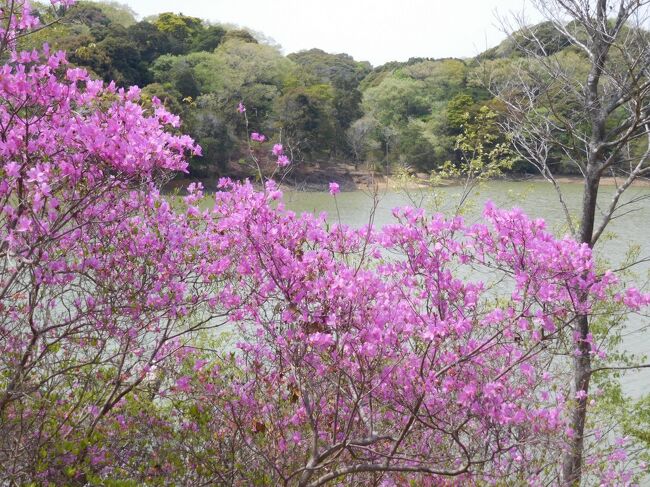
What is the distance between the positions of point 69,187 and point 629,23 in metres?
4.84

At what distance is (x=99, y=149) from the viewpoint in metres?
2.91

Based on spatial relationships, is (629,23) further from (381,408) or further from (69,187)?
(69,187)

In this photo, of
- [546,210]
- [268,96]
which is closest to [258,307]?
[546,210]

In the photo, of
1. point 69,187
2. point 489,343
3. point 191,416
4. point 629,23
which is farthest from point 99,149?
point 629,23

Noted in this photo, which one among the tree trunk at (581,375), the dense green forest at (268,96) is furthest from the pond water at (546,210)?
the dense green forest at (268,96)

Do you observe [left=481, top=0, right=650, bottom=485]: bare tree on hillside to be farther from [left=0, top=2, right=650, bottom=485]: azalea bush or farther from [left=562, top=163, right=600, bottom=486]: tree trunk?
[left=0, top=2, right=650, bottom=485]: azalea bush

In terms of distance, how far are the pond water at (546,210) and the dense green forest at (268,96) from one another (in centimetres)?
297

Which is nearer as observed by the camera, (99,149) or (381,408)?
(99,149)

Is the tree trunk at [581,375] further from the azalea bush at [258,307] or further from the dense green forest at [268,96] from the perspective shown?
the dense green forest at [268,96]

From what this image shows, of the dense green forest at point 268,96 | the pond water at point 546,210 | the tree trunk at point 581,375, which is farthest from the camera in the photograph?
the dense green forest at point 268,96

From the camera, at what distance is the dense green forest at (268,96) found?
98.4 feet

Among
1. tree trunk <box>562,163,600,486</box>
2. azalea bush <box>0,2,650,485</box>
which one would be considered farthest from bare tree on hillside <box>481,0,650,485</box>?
azalea bush <box>0,2,650,485</box>

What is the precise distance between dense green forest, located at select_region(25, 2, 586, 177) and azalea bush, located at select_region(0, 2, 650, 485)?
2098 centimetres

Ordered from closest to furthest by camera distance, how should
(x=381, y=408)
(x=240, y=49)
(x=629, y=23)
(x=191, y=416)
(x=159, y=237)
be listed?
1. (x=381, y=408)
2. (x=159, y=237)
3. (x=191, y=416)
4. (x=629, y=23)
5. (x=240, y=49)
